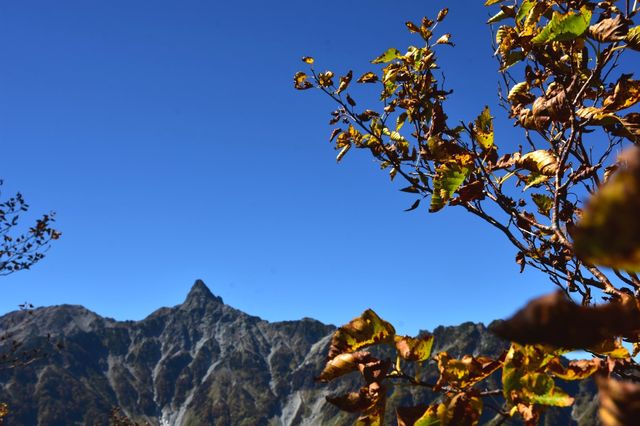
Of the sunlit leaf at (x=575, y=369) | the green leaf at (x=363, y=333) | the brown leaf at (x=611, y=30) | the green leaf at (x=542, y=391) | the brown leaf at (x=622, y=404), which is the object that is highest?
the brown leaf at (x=611, y=30)

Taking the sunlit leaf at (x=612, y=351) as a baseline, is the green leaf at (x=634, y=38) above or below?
above

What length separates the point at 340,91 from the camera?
5.00 m

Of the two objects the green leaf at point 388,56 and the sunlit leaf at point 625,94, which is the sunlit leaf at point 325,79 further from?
the sunlit leaf at point 625,94

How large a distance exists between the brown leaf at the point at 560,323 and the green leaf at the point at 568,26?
2303 millimetres

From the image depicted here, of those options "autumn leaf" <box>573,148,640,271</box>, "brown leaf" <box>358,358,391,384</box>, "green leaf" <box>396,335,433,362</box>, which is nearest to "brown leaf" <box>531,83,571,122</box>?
"green leaf" <box>396,335,433,362</box>

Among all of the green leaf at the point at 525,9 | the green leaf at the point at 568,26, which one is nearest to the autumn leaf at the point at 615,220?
the green leaf at the point at 568,26

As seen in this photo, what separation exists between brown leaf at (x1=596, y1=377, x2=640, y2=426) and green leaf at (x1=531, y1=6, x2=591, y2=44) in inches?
94.7

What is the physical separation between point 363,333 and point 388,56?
9.94ft

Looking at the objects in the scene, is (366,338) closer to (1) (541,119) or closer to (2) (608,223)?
(2) (608,223)

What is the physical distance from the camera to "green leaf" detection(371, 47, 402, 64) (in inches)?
170

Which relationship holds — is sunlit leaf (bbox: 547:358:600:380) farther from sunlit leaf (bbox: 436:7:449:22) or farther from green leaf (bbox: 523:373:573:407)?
sunlit leaf (bbox: 436:7:449:22)

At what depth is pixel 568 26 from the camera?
2.62 metres

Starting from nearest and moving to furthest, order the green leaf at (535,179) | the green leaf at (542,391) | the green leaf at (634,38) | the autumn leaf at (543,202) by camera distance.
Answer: the green leaf at (542,391) → the green leaf at (634,38) → the green leaf at (535,179) → the autumn leaf at (543,202)

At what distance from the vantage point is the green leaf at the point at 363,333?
205cm
